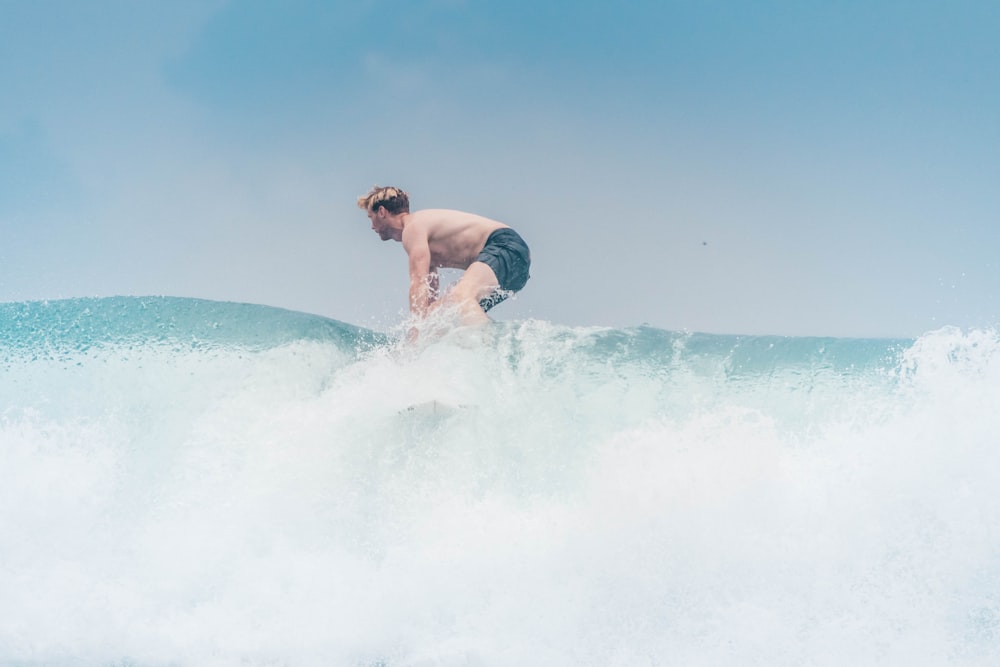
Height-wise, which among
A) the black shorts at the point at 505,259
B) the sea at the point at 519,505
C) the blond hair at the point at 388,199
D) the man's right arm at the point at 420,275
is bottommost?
the sea at the point at 519,505

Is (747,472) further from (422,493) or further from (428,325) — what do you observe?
(428,325)

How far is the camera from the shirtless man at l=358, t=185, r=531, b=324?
15.3 ft

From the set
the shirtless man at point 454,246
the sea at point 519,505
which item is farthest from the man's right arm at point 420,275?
the sea at point 519,505

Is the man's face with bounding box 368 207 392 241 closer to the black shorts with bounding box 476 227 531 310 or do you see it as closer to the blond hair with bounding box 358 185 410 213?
the blond hair with bounding box 358 185 410 213

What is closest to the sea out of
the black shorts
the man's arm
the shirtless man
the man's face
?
the man's arm

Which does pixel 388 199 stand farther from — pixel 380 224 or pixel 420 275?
pixel 420 275

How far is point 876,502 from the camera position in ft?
10.8

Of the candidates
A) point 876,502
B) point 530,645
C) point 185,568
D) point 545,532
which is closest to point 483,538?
point 545,532

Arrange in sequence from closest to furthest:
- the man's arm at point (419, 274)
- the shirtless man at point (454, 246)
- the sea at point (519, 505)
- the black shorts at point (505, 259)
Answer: the sea at point (519, 505) → the man's arm at point (419, 274) → the shirtless man at point (454, 246) → the black shorts at point (505, 259)

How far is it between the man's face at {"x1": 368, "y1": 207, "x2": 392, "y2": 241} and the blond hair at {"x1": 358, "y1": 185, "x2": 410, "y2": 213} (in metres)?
0.03

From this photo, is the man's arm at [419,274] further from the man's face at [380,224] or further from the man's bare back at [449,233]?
the man's face at [380,224]

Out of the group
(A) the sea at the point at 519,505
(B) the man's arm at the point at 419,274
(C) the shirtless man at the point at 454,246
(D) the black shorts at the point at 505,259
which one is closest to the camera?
(A) the sea at the point at 519,505

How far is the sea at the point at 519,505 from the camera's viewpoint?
123 inches

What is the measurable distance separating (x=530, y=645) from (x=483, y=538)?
0.53m
